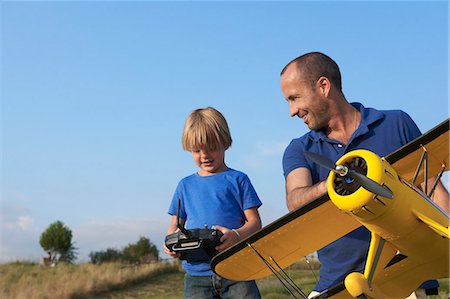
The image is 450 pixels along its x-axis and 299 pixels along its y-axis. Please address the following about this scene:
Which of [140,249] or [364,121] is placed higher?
[140,249]

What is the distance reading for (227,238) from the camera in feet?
19.9

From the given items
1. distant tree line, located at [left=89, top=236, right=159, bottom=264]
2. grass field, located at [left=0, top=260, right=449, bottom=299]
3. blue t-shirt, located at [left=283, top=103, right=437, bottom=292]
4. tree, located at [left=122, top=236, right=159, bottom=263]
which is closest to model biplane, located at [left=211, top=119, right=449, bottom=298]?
blue t-shirt, located at [left=283, top=103, right=437, bottom=292]

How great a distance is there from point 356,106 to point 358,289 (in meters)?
2.14

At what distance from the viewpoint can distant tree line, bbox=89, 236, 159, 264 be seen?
1569 inches

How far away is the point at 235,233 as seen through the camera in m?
6.17

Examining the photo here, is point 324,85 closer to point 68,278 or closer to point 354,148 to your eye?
point 354,148

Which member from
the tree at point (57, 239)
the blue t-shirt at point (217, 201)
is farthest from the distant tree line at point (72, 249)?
the blue t-shirt at point (217, 201)

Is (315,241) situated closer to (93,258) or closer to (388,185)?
(388,185)

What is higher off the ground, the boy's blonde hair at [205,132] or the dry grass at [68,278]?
the dry grass at [68,278]

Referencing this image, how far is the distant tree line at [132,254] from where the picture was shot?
39844mm

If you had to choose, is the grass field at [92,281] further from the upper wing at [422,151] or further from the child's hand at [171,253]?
the upper wing at [422,151]

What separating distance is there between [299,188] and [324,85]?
1051mm

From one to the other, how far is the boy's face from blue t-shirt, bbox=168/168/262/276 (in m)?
0.10

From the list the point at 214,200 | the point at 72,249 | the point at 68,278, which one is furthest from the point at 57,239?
the point at 214,200
